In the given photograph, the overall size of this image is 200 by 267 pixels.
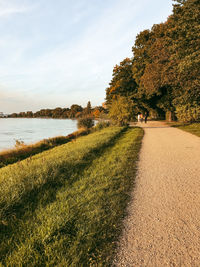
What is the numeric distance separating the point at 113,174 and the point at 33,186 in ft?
7.46

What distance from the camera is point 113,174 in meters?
4.56

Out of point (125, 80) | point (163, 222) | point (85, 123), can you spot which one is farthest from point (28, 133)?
point (163, 222)

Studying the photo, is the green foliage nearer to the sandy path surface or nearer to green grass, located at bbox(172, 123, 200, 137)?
green grass, located at bbox(172, 123, 200, 137)

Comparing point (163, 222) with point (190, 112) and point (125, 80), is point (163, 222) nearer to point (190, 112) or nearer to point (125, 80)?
point (190, 112)

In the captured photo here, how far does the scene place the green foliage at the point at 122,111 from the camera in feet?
61.8

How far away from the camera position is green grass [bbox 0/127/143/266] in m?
1.91

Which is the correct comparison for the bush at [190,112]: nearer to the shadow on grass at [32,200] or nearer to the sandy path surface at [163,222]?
the sandy path surface at [163,222]

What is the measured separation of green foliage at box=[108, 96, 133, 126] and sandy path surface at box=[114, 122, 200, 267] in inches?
574

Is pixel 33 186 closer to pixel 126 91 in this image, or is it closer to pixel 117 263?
pixel 117 263

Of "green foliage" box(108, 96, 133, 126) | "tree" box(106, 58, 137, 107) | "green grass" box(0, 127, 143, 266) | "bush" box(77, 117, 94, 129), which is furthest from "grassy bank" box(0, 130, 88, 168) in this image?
"tree" box(106, 58, 137, 107)

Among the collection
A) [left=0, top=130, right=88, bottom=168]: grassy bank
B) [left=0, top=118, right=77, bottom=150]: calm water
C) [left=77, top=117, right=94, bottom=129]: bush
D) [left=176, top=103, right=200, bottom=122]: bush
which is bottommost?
[left=0, top=130, right=88, bottom=168]: grassy bank

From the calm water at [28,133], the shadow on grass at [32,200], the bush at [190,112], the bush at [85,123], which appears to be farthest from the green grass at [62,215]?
the bush at [85,123]

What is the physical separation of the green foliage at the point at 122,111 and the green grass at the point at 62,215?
1481 cm


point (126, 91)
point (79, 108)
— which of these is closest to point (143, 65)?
point (126, 91)
